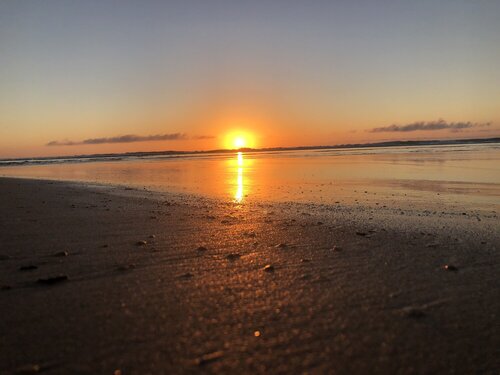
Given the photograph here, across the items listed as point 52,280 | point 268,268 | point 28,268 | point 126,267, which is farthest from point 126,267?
point 268,268

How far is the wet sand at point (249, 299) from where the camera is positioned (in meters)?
2.77

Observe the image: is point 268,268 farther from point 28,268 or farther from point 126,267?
point 28,268

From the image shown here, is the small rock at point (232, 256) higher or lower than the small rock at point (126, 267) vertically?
lower

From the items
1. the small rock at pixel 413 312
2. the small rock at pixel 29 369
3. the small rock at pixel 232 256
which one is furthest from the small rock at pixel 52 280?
the small rock at pixel 413 312

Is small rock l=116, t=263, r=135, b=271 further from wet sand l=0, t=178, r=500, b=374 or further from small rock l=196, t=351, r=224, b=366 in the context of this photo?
small rock l=196, t=351, r=224, b=366

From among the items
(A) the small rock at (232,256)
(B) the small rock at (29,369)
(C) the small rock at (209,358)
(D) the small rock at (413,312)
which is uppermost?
(B) the small rock at (29,369)

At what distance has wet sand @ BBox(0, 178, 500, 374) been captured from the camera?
2.77m

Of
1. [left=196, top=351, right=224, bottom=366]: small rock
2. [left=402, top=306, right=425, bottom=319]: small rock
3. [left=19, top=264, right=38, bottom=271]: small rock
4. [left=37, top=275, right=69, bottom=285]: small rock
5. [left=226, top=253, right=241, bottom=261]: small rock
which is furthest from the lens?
[left=226, top=253, right=241, bottom=261]: small rock

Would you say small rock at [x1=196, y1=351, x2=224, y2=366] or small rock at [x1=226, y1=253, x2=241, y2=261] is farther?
small rock at [x1=226, y1=253, x2=241, y2=261]

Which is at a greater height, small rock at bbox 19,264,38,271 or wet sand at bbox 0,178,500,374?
small rock at bbox 19,264,38,271

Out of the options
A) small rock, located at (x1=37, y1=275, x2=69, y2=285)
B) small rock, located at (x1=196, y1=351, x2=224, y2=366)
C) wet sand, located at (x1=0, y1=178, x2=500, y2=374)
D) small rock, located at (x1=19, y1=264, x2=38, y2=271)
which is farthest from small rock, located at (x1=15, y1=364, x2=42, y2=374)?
small rock, located at (x1=19, y1=264, x2=38, y2=271)

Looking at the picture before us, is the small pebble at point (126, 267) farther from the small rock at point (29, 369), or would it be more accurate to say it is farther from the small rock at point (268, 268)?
the small rock at point (29, 369)

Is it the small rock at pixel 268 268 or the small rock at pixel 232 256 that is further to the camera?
the small rock at pixel 232 256

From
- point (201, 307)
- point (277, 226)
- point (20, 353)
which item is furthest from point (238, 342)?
point (277, 226)
